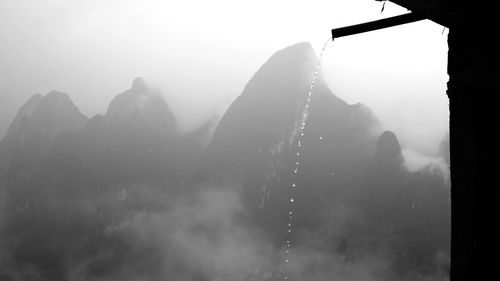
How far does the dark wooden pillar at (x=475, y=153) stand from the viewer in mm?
1271

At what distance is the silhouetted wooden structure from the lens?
4.18 feet

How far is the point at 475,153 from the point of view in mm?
1319

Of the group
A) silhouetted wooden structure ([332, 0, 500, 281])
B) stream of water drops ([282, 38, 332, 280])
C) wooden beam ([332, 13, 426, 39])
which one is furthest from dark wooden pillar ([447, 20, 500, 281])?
stream of water drops ([282, 38, 332, 280])

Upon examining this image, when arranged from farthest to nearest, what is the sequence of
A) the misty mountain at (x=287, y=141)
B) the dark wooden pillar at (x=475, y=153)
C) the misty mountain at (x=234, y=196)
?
the misty mountain at (x=287, y=141)
the misty mountain at (x=234, y=196)
the dark wooden pillar at (x=475, y=153)

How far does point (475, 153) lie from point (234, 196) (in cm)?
11382

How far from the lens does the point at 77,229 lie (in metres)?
115

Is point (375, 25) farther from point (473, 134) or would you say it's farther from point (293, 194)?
point (293, 194)

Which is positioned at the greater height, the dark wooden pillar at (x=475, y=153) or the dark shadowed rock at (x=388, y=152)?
the dark wooden pillar at (x=475, y=153)

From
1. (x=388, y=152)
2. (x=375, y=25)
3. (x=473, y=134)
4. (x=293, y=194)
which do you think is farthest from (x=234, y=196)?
(x=473, y=134)

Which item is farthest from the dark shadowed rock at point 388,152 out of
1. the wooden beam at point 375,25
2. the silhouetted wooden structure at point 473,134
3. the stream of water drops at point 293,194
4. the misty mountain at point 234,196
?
the silhouetted wooden structure at point 473,134

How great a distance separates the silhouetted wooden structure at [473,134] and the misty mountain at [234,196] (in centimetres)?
9850

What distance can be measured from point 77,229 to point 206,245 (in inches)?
1621

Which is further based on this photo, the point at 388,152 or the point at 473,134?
the point at 388,152

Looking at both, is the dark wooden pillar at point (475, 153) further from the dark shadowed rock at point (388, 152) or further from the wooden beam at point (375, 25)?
the dark shadowed rock at point (388, 152)
